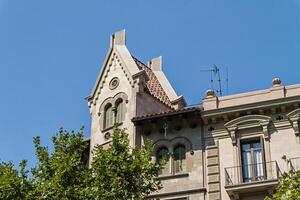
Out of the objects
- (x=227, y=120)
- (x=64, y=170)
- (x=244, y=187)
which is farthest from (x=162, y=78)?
(x=64, y=170)

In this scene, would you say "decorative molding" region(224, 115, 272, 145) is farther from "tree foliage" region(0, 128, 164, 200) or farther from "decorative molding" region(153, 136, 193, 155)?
"tree foliage" region(0, 128, 164, 200)

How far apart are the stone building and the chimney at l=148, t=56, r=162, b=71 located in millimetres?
6079

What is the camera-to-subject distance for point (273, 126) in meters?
32.9

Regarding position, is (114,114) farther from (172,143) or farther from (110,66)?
(172,143)

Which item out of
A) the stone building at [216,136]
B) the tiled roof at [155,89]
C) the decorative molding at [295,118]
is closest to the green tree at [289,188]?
the stone building at [216,136]

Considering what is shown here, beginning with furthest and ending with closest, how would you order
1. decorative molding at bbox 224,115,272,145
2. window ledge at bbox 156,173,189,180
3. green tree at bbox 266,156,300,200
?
window ledge at bbox 156,173,189,180 → decorative molding at bbox 224,115,272,145 → green tree at bbox 266,156,300,200

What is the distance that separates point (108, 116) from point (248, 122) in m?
8.24

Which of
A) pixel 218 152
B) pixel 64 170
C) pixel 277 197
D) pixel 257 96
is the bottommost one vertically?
pixel 277 197

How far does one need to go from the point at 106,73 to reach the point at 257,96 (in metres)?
9.34

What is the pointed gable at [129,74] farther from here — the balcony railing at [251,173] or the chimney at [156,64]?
the balcony railing at [251,173]

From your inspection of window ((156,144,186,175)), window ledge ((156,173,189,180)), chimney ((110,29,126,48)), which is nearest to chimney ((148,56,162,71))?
chimney ((110,29,126,48))

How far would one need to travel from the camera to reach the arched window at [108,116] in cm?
3677

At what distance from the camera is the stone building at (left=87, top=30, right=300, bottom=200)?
32188mm

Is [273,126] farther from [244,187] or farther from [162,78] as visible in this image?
[162,78]
